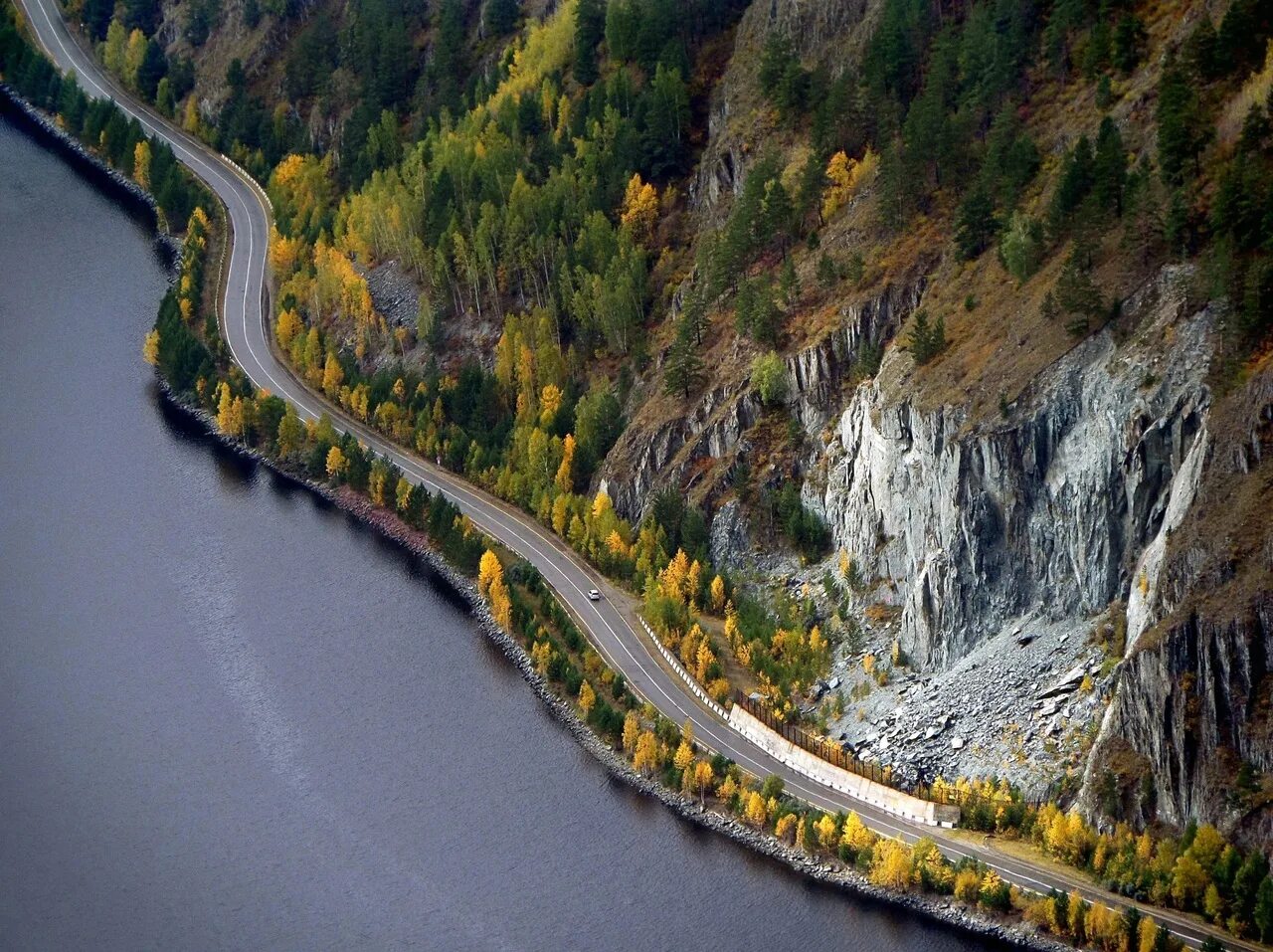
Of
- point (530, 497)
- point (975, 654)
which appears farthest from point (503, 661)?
point (975, 654)

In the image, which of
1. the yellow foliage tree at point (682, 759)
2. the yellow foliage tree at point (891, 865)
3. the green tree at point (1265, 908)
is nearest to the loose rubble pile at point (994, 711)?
the yellow foliage tree at point (891, 865)

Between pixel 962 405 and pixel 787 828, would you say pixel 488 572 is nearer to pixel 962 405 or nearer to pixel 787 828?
pixel 787 828

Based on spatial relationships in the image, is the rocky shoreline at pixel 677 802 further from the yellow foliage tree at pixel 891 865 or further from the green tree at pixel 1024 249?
the green tree at pixel 1024 249

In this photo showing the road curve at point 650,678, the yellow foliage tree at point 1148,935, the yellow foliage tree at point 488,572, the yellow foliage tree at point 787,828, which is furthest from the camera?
the yellow foliage tree at point 488,572

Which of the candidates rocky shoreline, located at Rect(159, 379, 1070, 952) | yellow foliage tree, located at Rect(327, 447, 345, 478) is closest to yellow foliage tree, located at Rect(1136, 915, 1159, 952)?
rocky shoreline, located at Rect(159, 379, 1070, 952)

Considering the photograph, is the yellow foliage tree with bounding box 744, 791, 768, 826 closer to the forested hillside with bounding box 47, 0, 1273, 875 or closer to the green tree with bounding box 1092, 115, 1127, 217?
the forested hillside with bounding box 47, 0, 1273, 875

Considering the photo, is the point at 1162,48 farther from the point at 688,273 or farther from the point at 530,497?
the point at 530,497
